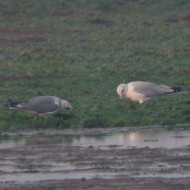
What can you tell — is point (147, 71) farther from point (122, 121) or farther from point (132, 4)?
point (132, 4)

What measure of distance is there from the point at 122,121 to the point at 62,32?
16.1m

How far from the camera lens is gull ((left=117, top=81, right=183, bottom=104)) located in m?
15.7

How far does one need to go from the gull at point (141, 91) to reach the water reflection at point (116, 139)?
2045 millimetres

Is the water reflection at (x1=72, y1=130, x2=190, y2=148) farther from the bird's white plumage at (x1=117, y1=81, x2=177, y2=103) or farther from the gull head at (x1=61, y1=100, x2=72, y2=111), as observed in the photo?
the bird's white plumage at (x1=117, y1=81, x2=177, y2=103)

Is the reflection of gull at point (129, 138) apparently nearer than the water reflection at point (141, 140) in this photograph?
No

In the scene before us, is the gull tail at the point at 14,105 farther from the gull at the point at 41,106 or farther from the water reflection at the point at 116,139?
the water reflection at the point at 116,139

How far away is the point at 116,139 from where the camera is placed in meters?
13.0

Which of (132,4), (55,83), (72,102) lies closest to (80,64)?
(55,83)

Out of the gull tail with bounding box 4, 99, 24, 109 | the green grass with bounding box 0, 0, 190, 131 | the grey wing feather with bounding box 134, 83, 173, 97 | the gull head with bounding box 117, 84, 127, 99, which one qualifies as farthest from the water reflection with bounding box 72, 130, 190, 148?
the gull head with bounding box 117, 84, 127, 99

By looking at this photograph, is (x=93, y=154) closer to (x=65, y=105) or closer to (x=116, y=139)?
(x=116, y=139)

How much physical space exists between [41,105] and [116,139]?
71.8 inches

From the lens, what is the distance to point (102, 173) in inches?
418

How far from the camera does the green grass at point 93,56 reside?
14.8 m

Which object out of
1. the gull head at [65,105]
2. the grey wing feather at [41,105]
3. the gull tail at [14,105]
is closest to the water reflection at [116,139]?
the grey wing feather at [41,105]
